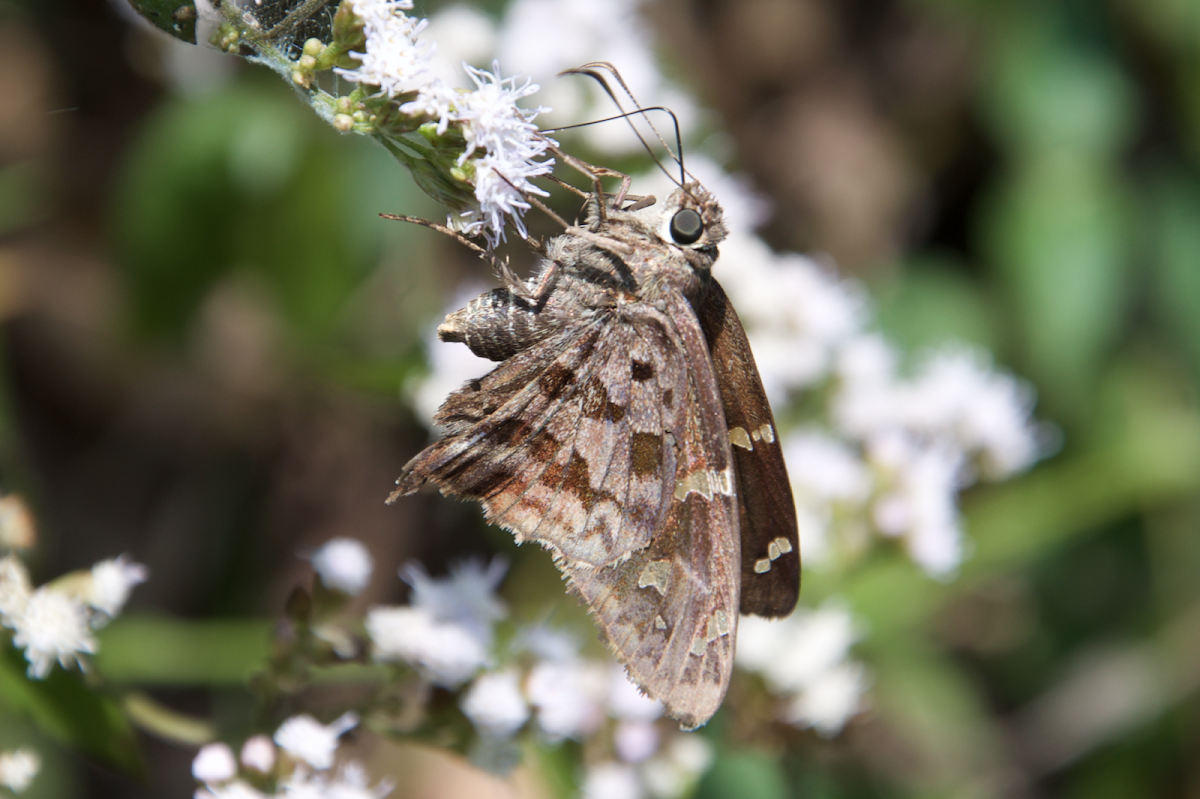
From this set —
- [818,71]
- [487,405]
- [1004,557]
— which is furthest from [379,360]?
[818,71]

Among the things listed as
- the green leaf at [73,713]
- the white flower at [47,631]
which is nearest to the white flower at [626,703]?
the green leaf at [73,713]

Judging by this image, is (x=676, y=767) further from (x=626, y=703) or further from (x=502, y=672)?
(x=502, y=672)

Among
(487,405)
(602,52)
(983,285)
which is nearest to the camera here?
(487,405)

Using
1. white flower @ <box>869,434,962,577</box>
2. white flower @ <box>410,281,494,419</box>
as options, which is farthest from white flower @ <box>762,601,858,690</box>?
white flower @ <box>410,281,494,419</box>

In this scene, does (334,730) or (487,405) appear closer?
(487,405)

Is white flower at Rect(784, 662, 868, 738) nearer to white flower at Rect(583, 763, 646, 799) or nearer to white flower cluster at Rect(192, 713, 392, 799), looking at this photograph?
white flower at Rect(583, 763, 646, 799)

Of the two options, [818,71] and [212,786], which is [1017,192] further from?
[212,786]
